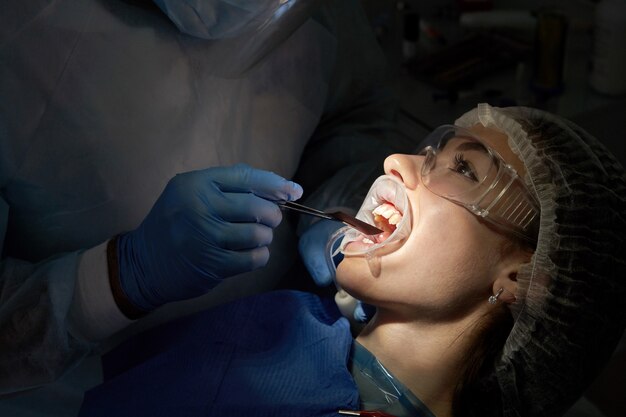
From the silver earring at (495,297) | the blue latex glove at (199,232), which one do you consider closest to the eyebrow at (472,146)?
the silver earring at (495,297)

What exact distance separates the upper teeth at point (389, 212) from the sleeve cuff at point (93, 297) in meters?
0.65

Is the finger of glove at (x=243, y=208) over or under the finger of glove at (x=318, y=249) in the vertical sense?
over

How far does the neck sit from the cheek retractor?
8.2 inches

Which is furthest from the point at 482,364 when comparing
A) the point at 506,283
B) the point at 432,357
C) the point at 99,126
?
the point at 99,126

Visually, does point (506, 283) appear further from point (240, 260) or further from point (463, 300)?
point (240, 260)

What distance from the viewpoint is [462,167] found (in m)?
1.62

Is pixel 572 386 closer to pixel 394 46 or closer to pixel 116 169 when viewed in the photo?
pixel 116 169

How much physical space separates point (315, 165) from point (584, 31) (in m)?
1.51

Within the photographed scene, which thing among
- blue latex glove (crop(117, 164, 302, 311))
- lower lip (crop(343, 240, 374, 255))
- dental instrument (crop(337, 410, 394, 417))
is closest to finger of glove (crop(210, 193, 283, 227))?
blue latex glove (crop(117, 164, 302, 311))

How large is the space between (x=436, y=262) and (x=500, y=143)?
0.32 metres

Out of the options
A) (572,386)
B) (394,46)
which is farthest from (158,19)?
(394,46)

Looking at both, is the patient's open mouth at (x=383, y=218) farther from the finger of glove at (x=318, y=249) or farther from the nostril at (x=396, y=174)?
the finger of glove at (x=318, y=249)

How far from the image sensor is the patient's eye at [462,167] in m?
1.60

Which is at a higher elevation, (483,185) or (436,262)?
(483,185)
